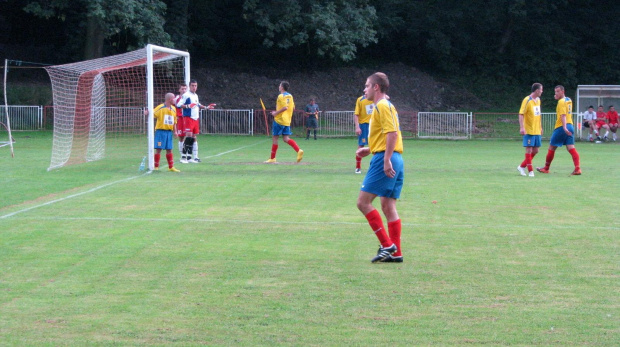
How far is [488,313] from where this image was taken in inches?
220

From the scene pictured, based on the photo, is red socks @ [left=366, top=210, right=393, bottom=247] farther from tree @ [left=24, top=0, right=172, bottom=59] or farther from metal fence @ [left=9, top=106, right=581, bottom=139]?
metal fence @ [left=9, top=106, right=581, bottom=139]

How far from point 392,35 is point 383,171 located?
44.4m

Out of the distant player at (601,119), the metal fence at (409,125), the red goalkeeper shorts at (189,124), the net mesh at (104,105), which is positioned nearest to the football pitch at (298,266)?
the red goalkeeper shorts at (189,124)

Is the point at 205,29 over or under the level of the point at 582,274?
over

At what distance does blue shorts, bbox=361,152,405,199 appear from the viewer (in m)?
7.41

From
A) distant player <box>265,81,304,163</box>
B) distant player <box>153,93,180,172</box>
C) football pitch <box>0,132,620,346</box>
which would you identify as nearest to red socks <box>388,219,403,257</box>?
football pitch <box>0,132,620,346</box>

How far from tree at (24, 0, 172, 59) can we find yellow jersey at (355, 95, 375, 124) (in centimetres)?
2087

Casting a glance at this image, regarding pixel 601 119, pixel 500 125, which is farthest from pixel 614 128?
pixel 500 125

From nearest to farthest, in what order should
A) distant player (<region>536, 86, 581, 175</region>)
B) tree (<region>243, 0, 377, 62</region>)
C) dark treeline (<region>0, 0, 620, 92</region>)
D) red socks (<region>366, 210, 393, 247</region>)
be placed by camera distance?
1. red socks (<region>366, 210, 393, 247</region>)
2. distant player (<region>536, 86, 581, 175</region>)
3. tree (<region>243, 0, 377, 62</region>)
4. dark treeline (<region>0, 0, 620, 92</region>)

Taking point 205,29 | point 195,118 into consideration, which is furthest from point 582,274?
point 205,29

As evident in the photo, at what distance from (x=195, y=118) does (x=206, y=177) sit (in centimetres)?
330

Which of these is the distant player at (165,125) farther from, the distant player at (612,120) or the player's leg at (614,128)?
the player's leg at (614,128)

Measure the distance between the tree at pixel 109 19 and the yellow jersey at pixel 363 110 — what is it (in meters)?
20.9

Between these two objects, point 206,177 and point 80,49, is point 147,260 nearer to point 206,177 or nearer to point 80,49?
point 206,177
